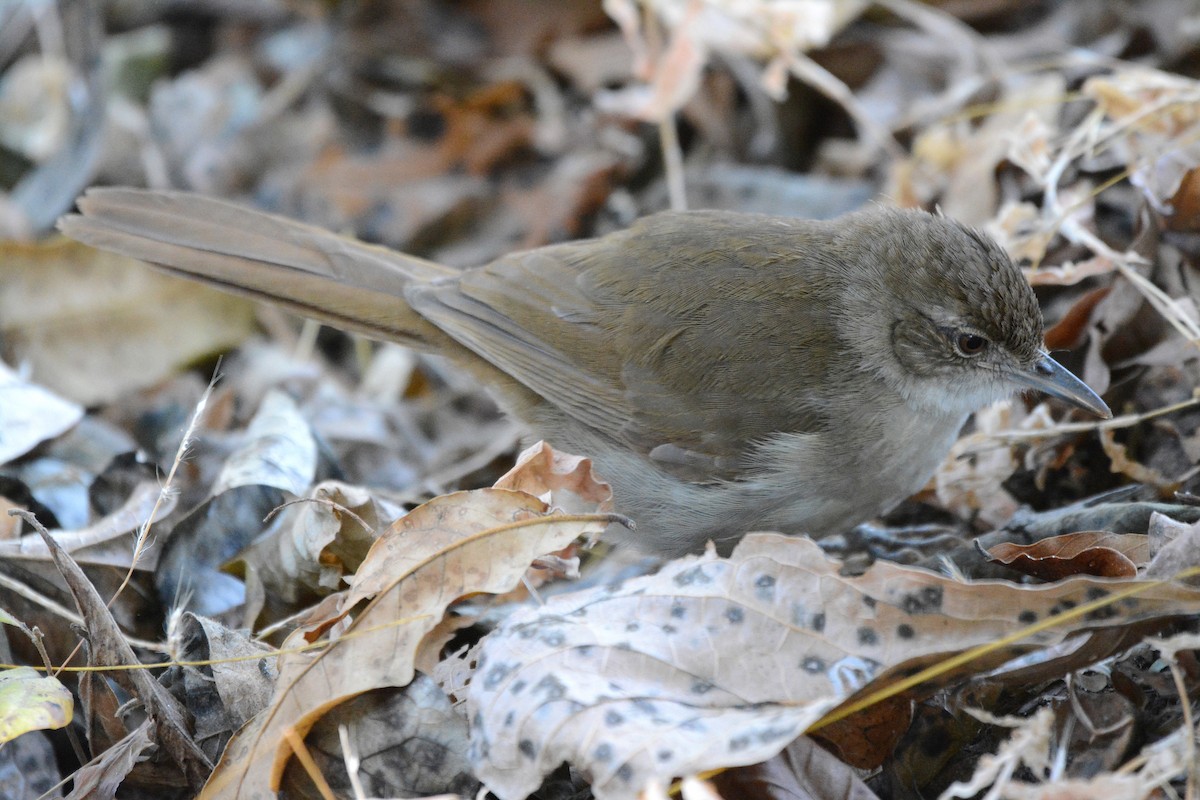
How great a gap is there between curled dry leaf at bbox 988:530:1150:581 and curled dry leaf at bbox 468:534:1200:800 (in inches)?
16.1

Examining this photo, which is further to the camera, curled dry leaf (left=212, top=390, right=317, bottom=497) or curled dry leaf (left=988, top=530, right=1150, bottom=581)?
curled dry leaf (left=212, top=390, right=317, bottom=497)

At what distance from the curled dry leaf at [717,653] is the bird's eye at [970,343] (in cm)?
130

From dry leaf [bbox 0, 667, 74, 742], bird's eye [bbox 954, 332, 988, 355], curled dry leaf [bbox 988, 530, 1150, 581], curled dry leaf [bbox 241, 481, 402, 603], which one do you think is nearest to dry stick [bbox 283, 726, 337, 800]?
dry leaf [bbox 0, 667, 74, 742]

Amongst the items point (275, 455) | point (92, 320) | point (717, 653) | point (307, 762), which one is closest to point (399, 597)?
point (307, 762)

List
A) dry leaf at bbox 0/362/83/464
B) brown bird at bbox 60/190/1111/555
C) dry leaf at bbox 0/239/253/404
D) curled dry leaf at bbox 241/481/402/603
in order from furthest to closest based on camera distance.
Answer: dry leaf at bbox 0/239/253/404 → dry leaf at bbox 0/362/83/464 → brown bird at bbox 60/190/1111/555 → curled dry leaf at bbox 241/481/402/603

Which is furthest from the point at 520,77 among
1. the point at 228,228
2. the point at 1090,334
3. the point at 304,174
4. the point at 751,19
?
the point at 1090,334

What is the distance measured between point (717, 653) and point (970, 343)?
1.62 metres

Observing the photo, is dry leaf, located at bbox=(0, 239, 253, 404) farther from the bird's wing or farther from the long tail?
the bird's wing

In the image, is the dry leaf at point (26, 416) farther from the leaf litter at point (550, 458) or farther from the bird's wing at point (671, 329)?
the bird's wing at point (671, 329)

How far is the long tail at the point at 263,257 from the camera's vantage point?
4496 mm

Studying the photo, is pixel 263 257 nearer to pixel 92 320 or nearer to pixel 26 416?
pixel 26 416

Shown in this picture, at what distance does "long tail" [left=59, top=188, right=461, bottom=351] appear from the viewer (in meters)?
4.50

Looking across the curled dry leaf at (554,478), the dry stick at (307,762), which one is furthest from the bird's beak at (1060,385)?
the dry stick at (307,762)

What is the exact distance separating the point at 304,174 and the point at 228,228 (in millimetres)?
2581
